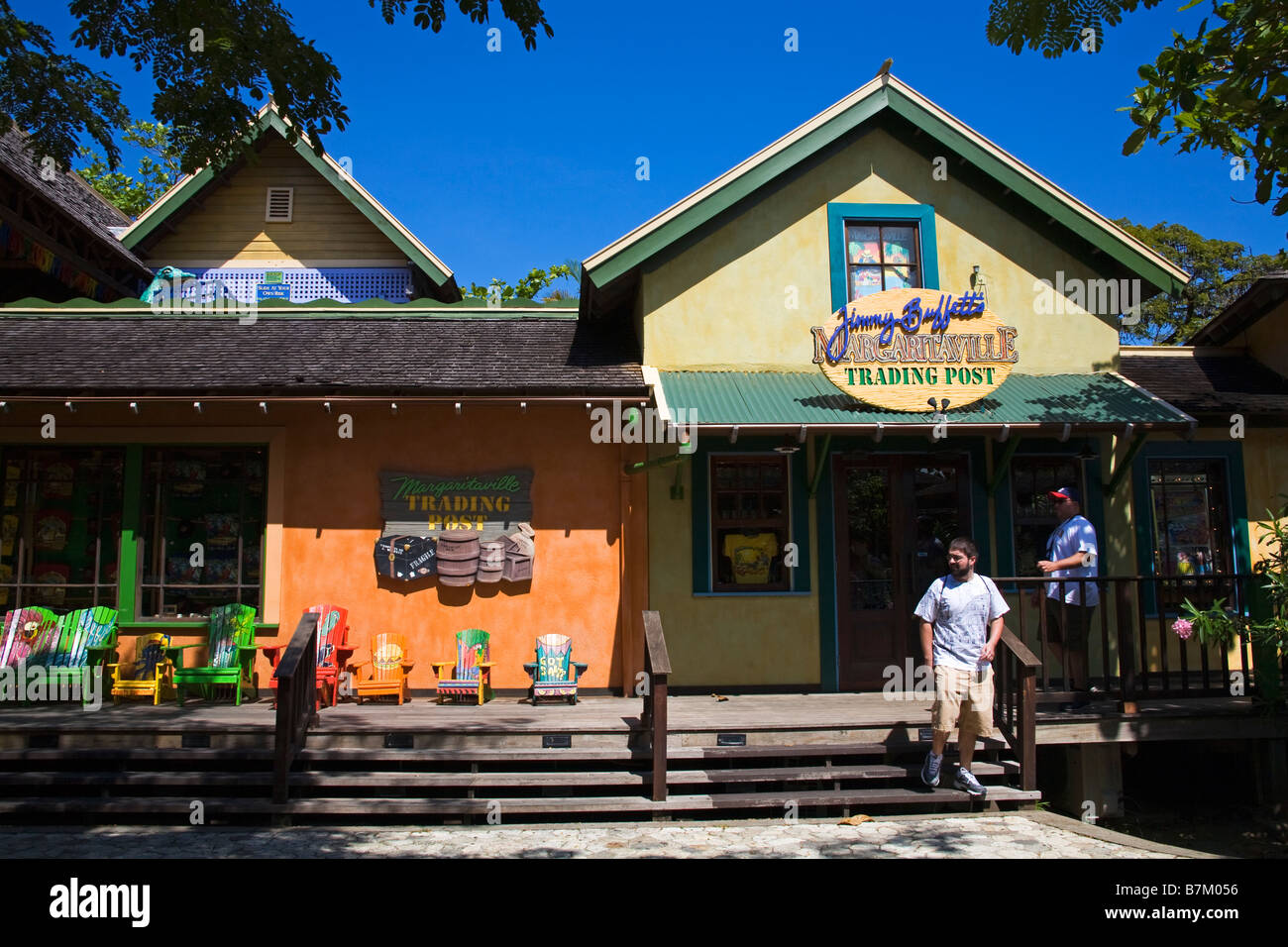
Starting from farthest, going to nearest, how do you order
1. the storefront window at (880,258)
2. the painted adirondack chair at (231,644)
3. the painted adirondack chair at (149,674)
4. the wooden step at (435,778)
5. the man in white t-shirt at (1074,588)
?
the storefront window at (880,258) → the painted adirondack chair at (231,644) → the painted adirondack chair at (149,674) → the man in white t-shirt at (1074,588) → the wooden step at (435,778)

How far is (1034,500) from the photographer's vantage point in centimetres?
1066

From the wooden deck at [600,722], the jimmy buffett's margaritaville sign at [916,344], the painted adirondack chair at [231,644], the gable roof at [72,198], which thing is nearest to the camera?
the wooden deck at [600,722]

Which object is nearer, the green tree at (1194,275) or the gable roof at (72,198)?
the gable roof at (72,198)

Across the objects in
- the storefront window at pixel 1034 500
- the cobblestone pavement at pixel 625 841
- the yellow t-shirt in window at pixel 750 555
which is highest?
the storefront window at pixel 1034 500

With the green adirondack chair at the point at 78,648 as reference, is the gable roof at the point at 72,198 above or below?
above

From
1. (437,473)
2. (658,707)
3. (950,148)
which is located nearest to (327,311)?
(437,473)

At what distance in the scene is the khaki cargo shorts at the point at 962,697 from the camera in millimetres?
7457

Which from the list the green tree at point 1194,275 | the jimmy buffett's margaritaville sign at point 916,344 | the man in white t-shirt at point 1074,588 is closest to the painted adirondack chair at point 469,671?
the jimmy buffett's margaritaville sign at point 916,344

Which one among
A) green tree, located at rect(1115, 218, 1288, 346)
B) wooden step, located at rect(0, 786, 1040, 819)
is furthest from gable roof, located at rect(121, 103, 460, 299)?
green tree, located at rect(1115, 218, 1288, 346)

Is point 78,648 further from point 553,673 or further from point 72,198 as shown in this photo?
point 72,198

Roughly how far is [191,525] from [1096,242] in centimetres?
1031

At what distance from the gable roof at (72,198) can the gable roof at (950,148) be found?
8.19m

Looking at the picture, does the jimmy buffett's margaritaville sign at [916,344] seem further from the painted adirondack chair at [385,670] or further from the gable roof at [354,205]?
the gable roof at [354,205]
